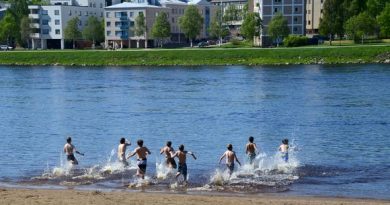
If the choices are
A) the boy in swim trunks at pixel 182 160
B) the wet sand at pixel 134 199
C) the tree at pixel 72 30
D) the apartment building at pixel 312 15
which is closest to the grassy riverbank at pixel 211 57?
the tree at pixel 72 30

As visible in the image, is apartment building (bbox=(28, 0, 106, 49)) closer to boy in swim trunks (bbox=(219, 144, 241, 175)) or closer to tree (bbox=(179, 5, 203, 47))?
tree (bbox=(179, 5, 203, 47))

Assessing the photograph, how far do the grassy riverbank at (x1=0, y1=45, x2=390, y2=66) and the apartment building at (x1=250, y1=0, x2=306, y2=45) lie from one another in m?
33.2

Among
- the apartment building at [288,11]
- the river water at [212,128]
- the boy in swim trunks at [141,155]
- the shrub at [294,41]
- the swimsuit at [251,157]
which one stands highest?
the apartment building at [288,11]

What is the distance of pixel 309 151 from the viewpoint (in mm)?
36906

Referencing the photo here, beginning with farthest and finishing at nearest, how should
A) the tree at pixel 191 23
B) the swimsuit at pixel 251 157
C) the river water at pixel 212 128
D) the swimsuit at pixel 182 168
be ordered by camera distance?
1. the tree at pixel 191 23
2. the swimsuit at pixel 251 157
3. the river water at pixel 212 128
4. the swimsuit at pixel 182 168

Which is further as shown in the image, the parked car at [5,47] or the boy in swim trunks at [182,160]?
the parked car at [5,47]

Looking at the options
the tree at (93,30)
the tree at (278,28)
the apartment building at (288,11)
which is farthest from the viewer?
the tree at (93,30)

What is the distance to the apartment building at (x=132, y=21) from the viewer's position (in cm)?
17275

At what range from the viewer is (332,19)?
138 metres

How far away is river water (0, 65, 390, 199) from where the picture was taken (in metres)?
29.5

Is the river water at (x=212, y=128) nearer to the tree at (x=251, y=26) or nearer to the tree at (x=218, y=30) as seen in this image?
the tree at (x=251, y=26)

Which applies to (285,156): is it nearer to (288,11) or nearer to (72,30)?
(288,11)

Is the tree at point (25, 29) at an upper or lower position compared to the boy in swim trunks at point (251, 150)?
upper

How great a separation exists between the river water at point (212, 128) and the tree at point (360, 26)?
128 ft
